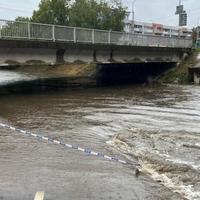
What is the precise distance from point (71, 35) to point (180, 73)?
14.1m

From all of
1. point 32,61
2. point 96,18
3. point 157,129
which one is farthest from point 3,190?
point 96,18

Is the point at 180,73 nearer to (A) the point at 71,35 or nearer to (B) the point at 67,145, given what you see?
(A) the point at 71,35

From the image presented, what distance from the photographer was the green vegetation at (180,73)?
127 ft

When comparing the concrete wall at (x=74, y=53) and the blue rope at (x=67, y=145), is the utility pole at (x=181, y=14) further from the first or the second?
the blue rope at (x=67, y=145)

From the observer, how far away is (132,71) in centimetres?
4503

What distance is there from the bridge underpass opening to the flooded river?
21.8m

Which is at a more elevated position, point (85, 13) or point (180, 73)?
point (85, 13)

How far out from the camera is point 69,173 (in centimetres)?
944

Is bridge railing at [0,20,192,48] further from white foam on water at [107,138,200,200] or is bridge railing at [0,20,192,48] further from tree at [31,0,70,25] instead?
tree at [31,0,70,25]

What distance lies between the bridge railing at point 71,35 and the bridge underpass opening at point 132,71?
277 centimetres

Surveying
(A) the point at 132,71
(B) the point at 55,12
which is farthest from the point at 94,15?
(A) the point at 132,71

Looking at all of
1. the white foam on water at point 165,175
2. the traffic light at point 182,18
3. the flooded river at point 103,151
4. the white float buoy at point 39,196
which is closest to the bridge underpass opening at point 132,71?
the flooded river at point 103,151

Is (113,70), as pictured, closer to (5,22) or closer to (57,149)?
(5,22)

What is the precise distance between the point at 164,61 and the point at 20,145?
30427 mm
